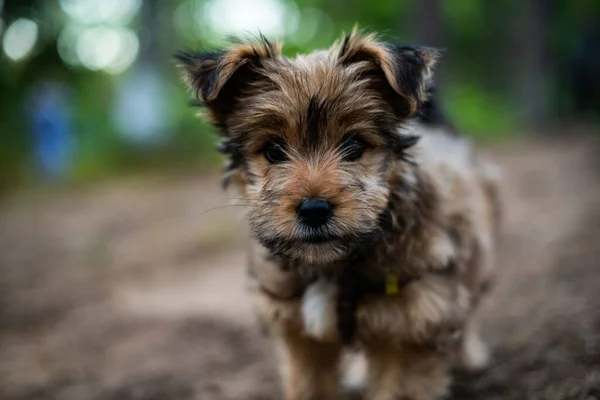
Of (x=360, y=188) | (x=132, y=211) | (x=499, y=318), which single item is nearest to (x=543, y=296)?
Answer: (x=499, y=318)

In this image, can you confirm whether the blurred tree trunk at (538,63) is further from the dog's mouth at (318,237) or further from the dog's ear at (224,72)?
the dog's mouth at (318,237)

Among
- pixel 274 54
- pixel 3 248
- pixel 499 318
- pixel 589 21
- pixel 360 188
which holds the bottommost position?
pixel 499 318

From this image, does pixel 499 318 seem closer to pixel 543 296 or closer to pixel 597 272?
pixel 543 296

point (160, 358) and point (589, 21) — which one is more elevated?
point (589, 21)

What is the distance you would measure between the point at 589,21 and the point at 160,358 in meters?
19.9

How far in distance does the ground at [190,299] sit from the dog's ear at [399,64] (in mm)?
1412

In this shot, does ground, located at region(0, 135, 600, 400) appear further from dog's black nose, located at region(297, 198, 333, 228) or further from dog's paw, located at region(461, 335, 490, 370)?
dog's black nose, located at region(297, 198, 333, 228)

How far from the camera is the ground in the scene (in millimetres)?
5223

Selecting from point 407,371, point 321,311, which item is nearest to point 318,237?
point 321,311

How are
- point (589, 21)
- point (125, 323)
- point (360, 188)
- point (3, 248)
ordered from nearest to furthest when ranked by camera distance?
point (360, 188)
point (125, 323)
point (3, 248)
point (589, 21)

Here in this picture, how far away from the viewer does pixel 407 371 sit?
3.98 metres

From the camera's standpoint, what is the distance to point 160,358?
246 inches

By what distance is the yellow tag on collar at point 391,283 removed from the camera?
3760mm

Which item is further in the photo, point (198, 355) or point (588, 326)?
point (198, 355)
